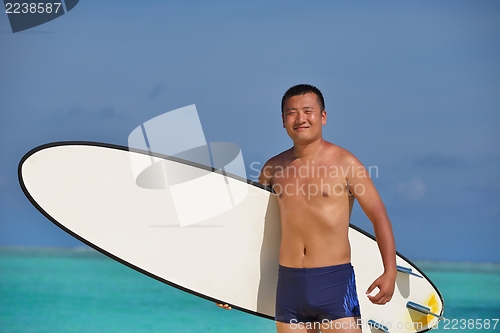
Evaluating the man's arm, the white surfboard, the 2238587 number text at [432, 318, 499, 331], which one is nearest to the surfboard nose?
the white surfboard

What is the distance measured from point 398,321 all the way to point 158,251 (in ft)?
4.67

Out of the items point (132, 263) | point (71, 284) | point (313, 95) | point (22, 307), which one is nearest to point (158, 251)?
point (132, 263)

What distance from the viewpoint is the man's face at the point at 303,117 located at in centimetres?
246

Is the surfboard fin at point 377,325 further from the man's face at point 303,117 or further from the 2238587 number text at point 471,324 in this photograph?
the 2238587 number text at point 471,324

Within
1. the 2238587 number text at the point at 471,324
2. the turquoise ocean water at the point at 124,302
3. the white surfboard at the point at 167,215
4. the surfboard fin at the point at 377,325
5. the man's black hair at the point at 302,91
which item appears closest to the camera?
the man's black hair at the point at 302,91

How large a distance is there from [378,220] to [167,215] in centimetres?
105

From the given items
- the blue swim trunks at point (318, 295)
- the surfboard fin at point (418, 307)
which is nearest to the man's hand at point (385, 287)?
the blue swim trunks at point (318, 295)

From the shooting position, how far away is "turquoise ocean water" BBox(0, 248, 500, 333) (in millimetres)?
8906

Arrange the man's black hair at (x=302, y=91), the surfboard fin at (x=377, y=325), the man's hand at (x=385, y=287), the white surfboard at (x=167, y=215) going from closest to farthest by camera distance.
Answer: the man's hand at (x=385, y=287), the man's black hair at (x=302, y=91), the white surfboard at (x=167, y=215), the surfboard fin at (x=377, y=325)

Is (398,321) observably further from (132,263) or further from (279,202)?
(132,263)

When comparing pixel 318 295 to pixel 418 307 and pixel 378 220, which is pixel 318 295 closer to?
pixel 378 220

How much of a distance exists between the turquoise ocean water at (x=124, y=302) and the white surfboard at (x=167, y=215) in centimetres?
567

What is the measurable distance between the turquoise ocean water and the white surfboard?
223 inches

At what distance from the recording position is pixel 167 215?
2822 millimetres
